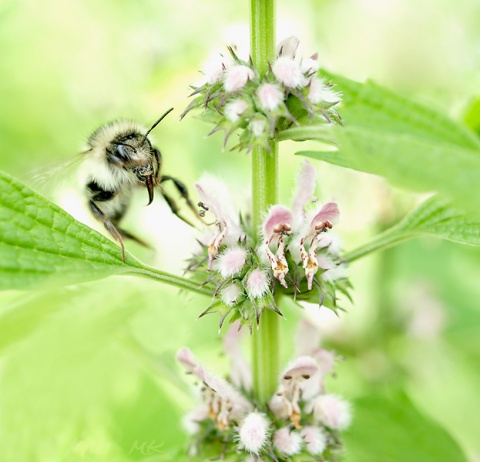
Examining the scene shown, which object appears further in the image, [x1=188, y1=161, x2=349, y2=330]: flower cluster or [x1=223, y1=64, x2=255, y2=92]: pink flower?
[x1=188, y1=161, x2=349, y2=330]: flower cluster

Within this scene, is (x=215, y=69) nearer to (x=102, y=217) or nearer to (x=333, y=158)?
(x=333, y=158)

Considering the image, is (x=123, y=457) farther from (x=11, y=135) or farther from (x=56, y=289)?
(x=11, y=135)

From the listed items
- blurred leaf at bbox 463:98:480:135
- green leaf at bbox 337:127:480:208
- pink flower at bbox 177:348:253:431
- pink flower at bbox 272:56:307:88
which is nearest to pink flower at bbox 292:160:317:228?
pink flower at bbox 272:56:307:88

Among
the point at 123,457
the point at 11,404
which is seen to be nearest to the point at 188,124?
the point at 123,457

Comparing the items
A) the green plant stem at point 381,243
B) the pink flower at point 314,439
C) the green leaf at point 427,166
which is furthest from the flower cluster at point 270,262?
the green leaf at point 427,166

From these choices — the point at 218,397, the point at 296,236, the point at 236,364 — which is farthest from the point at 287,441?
the point at 296,236

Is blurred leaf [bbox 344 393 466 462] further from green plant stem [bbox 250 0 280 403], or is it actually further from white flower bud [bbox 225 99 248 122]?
white flower bud [bbox 225 99 248 122]

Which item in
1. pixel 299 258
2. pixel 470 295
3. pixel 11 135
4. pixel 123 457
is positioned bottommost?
pixel 123 457
